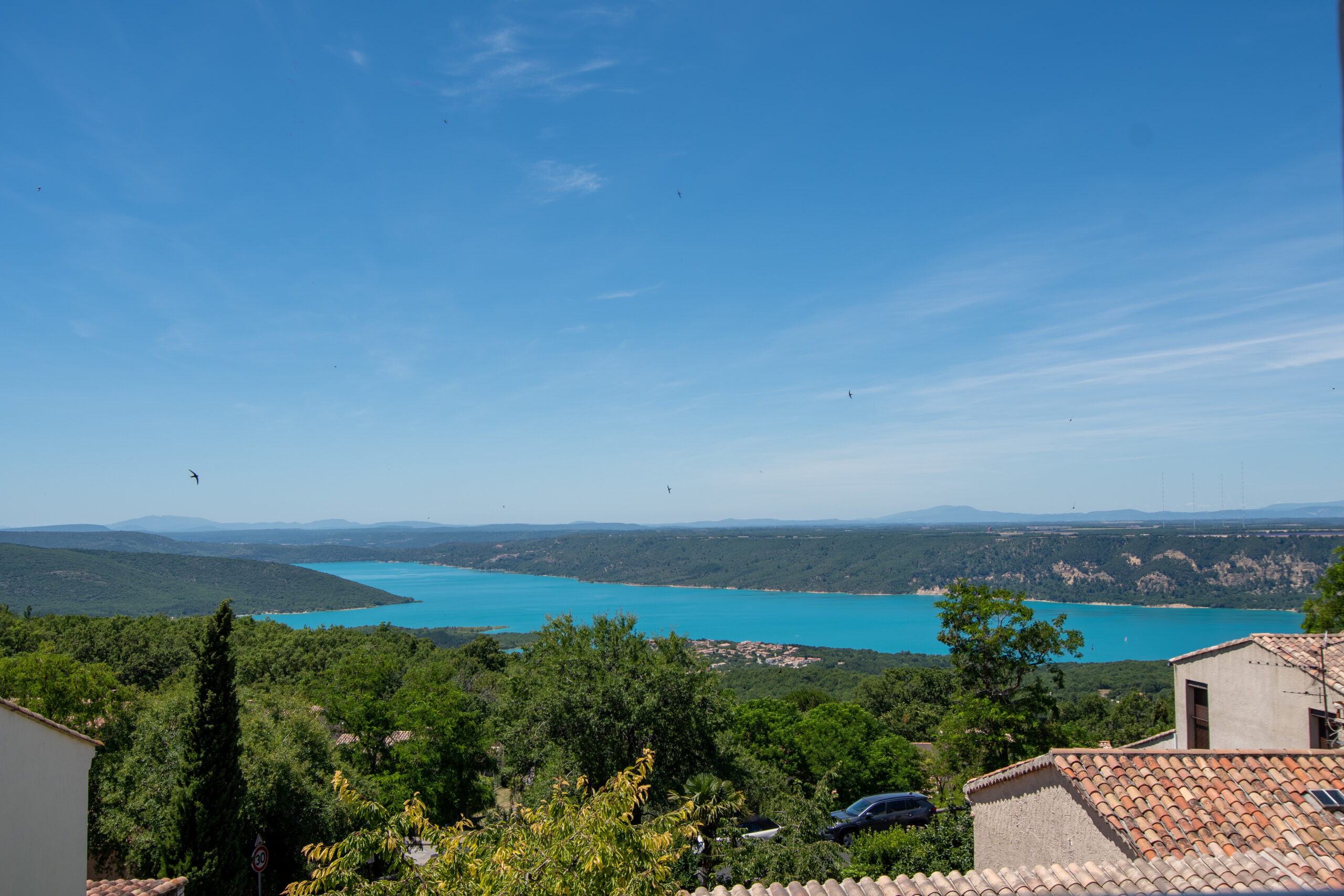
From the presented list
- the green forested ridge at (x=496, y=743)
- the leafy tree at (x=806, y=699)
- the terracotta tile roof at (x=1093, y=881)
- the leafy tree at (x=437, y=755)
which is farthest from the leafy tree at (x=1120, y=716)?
the terracotta tile roof at (x=1093, y=881)

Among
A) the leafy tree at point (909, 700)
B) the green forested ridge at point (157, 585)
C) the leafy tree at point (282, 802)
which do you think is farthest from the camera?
the green forested ridge at point (157, 585)

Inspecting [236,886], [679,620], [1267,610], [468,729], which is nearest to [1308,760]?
[236,886]

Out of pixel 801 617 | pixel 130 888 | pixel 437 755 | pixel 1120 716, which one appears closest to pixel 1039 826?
pixel 130 888

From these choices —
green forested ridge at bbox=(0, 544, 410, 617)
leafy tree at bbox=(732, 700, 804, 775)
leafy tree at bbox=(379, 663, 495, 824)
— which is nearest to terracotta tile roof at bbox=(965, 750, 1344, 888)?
leafy tree at bbox=(379, 663, 495, 824)

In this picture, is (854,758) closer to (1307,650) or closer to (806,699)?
(806,699)

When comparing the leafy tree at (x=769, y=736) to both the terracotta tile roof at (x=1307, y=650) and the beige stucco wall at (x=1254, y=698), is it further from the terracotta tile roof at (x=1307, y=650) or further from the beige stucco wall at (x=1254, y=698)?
the terracotta tile roof at (x=1307, y=650)
